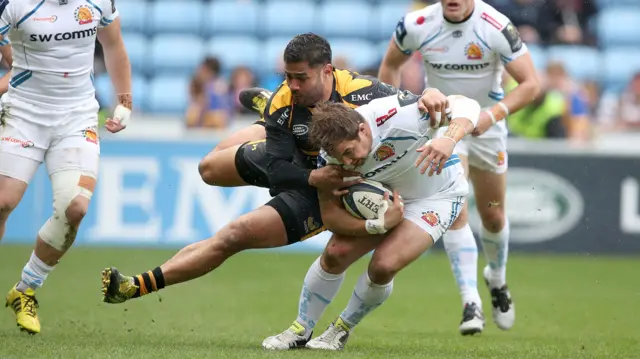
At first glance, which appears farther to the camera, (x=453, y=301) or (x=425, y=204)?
(x=453, y=301)

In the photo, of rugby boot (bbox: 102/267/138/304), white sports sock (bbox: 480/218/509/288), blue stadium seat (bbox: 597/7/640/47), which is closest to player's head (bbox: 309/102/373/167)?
rugby boot (bbox: 102/267/138/304)

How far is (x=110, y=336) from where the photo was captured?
8016 mm

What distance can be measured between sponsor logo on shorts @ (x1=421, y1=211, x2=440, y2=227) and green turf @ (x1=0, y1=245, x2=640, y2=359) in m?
0.86

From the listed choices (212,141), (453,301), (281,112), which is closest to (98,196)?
(212,141)

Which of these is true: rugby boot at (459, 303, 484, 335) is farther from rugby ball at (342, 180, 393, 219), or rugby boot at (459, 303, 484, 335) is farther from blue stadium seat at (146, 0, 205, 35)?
blue stadium seat at (146, 0, 205, 35)

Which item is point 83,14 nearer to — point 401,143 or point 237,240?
point 237,240

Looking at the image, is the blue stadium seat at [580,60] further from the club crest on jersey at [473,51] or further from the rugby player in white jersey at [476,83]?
the club crest on jersey at [473,51]

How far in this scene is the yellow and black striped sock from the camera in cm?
750

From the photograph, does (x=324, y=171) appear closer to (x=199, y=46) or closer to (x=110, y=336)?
(x=110, y=336)

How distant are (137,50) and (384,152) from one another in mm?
11944

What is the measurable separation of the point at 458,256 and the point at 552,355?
6.01 feet

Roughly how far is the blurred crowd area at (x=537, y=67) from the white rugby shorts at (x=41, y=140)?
24.6 ft

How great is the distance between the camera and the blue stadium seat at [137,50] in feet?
60.5

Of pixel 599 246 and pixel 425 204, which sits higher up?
pixel 425 204
